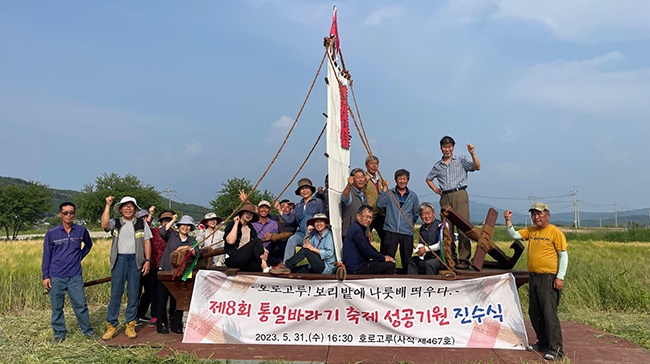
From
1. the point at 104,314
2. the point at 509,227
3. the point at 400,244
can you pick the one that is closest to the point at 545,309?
the point at 509,227

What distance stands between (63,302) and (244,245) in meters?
2.38

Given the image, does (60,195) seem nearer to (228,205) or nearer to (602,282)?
(228,205)

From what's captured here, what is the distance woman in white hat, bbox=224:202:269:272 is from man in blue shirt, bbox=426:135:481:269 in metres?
2.95

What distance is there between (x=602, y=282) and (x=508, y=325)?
13.7 feet

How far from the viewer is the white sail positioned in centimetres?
637

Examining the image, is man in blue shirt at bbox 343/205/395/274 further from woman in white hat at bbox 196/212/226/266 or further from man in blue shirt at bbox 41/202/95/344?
man in blue shirt at bbox 41/202/95/344

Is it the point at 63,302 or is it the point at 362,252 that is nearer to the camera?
the point at 63,302

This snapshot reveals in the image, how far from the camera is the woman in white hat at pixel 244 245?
20.8 ft

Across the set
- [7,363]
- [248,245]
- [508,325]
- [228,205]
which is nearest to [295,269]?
[248,245]

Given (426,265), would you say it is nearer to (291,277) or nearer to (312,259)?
(312,259)

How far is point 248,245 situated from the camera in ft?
20.9

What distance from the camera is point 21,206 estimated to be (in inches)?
1770

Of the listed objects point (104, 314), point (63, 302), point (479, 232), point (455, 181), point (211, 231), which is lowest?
point (104, 314)

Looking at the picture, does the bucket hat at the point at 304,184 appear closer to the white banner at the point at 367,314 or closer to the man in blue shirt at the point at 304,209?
the man in blue shirt at the point at 304,209
